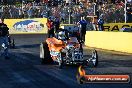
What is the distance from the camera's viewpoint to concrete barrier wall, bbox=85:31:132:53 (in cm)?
2400

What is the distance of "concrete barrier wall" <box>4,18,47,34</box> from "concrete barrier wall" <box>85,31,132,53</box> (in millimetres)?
13050

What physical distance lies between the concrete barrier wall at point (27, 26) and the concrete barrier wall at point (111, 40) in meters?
13.0

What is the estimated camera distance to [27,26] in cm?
4131

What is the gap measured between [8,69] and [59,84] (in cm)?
452

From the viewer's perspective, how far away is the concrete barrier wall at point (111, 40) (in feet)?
78.7

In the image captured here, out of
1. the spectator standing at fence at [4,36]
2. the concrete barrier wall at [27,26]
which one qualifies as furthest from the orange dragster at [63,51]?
the concrete barrier wall at [27,26]

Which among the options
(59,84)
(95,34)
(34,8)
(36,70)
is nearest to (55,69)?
(36,70)

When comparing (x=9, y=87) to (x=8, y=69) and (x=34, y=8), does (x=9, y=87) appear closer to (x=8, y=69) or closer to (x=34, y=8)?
(x=8, y=69)

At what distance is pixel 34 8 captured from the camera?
145 feet

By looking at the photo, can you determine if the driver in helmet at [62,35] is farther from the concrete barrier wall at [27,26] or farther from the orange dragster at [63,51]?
the concrete barrier wall at [27,26]

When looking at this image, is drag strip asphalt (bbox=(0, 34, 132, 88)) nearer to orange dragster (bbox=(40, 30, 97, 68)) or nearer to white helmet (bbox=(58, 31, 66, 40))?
orange dragster (bbox=(40, 30, 97, 68))

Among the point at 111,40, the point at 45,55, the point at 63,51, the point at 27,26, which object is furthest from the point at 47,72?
the point at 27,26

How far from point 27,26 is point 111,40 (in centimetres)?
1700

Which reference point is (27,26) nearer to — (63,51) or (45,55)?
(45,55)
